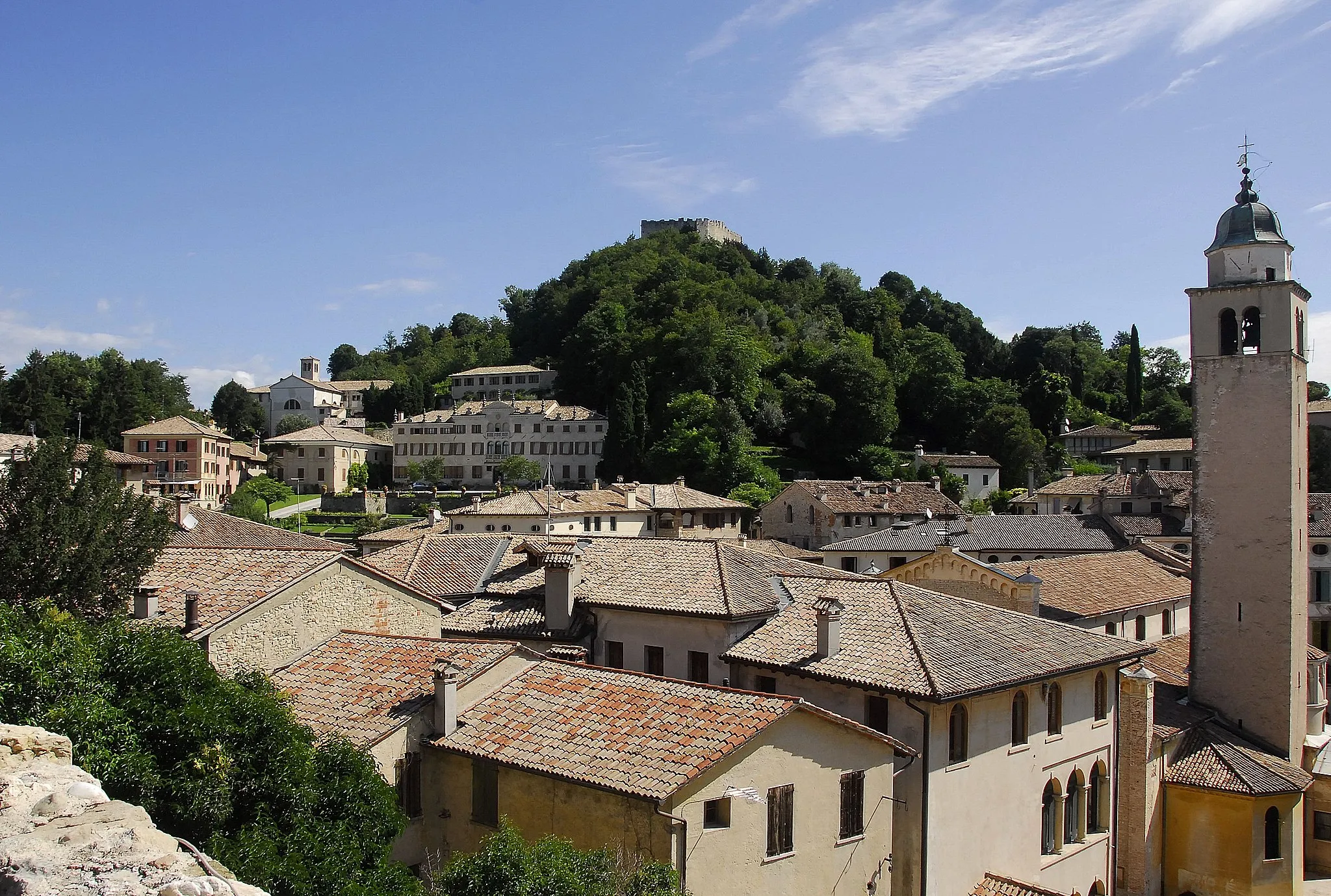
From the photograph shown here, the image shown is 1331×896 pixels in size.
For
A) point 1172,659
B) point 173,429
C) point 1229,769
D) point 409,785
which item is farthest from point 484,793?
point 173,429

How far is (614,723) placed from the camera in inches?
647

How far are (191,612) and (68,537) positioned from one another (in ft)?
11.8

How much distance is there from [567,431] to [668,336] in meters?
14.9

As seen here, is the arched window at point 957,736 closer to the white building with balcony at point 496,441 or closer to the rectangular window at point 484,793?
the rectangular window at point 484,793

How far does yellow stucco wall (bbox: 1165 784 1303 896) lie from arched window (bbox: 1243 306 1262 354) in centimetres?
1251

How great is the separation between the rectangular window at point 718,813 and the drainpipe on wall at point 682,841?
0.52m

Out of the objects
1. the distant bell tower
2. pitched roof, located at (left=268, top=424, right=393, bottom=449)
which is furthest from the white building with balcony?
the distant bell tower

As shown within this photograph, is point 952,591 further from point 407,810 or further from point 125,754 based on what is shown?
point 125,754

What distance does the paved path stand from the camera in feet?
287

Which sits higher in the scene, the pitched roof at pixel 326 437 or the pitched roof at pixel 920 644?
the pitched roof at pixel 326 437

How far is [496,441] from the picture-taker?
109688 mm

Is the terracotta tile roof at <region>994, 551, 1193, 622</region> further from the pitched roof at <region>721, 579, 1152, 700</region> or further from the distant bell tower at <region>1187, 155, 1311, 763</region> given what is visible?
the pitched roof at <region>721, 579, 1152, 700</region>

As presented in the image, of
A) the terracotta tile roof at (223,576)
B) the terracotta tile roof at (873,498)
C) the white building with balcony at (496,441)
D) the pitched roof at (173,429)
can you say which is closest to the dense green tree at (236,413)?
the white building with balcony at (496,441)

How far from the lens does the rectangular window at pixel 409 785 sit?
16.7 metres
